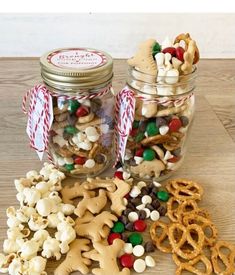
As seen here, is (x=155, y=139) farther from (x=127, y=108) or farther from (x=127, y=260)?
(x=127, y=260)

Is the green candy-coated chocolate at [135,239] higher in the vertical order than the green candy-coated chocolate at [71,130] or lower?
lower

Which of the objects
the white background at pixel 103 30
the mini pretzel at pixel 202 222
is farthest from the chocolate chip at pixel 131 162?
the white background at pixel 103 30

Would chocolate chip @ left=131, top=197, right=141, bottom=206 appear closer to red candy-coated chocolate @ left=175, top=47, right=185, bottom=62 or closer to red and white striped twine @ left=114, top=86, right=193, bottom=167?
red and white striped twine @ left=114, top=86, right=193, bottom=167

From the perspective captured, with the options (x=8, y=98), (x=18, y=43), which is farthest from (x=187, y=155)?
(x=18, y=43)

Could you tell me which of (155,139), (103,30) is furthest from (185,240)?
(103,30)

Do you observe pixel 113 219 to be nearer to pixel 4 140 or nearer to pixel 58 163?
pixel 58 163

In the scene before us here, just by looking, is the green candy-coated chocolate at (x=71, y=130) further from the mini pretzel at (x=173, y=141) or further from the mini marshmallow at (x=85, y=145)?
the mini pretzel at (x=173, y=141)
